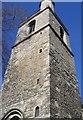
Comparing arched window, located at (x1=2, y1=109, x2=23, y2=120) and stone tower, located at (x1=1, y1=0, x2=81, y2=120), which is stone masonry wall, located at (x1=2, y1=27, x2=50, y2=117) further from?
arched window, located at (x1=2, y1=109, x2=23, y2=120)

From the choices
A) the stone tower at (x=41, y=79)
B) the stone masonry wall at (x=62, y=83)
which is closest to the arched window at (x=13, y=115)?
the stone tower at (x=41, y=79)

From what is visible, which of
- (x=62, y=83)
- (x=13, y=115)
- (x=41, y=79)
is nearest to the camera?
(x=13, y=115)

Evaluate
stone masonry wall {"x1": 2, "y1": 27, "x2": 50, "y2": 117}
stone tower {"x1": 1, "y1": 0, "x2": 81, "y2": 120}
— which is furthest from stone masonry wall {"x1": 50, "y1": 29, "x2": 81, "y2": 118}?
stone masonry wall {"x1": 2, "y1": 27, "x2": 50, "y2": 117}

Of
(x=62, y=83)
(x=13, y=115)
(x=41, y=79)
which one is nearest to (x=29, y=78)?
(x=41, y=79)

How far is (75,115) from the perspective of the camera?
31.5 feet

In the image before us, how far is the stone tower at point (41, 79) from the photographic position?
8617mm

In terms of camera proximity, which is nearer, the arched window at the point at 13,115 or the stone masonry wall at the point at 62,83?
the stone masonry wall at the point at 62,83

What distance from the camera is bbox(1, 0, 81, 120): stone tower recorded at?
8.62 m

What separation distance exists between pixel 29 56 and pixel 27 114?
3513 mm

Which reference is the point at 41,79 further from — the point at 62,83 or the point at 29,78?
the point at 62,83

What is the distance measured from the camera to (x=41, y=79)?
945 cm

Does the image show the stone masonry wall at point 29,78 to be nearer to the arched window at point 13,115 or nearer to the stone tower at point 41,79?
the stone tower at point 41,79

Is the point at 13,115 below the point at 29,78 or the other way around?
below

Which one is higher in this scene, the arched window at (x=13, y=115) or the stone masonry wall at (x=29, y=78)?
the stone masonry wall at (x=29, y=78)
